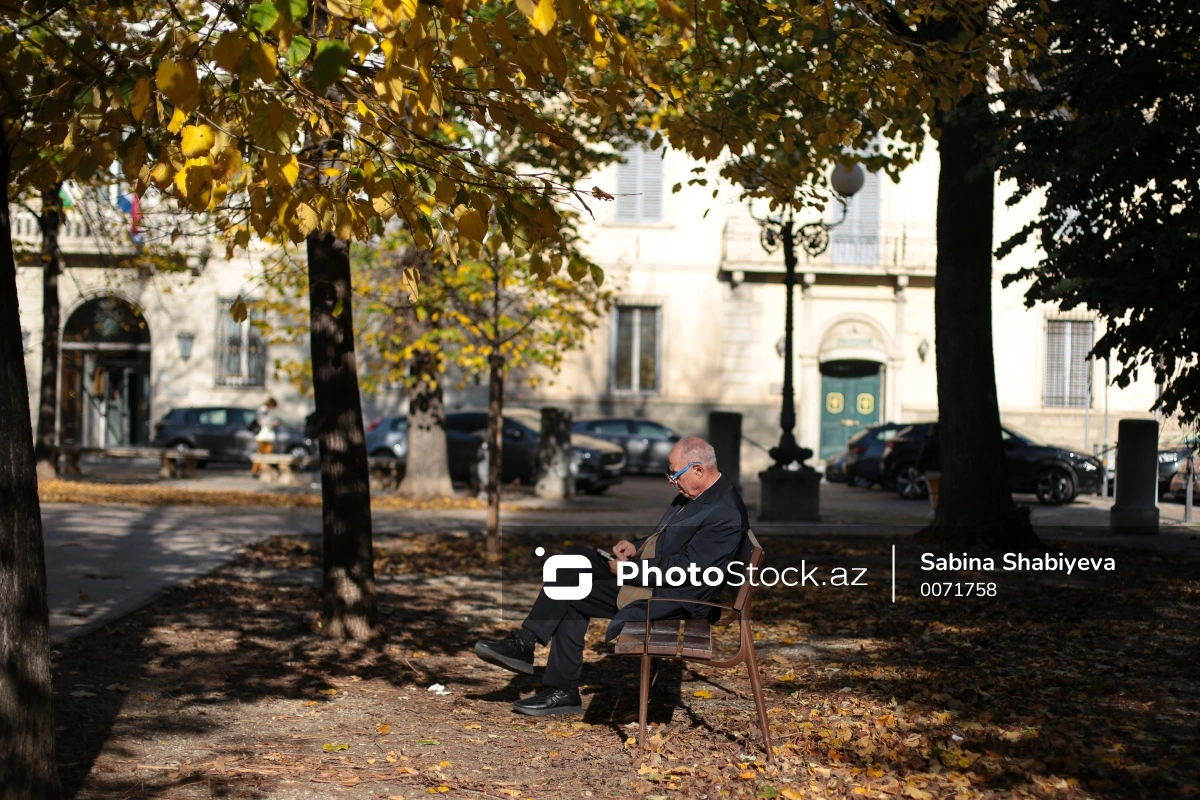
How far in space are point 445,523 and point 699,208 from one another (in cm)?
2139

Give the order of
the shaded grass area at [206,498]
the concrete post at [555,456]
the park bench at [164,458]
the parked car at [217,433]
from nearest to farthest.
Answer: the shaded grass area at [206,498], the concrete post at [555,456], the park bench at [164,458], the parked car at [217,433]

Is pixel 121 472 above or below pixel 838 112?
below

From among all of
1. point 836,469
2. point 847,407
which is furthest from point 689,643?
point 847,407

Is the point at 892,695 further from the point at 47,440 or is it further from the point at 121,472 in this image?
the point at 121,472

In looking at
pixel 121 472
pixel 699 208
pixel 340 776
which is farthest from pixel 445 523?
pixel 699 208

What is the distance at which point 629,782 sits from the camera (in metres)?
5.46

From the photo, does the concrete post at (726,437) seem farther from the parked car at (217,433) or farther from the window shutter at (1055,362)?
the window shutter at (1055,362)

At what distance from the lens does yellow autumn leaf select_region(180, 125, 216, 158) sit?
464cm

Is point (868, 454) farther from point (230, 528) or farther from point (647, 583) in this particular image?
point (647, 583)

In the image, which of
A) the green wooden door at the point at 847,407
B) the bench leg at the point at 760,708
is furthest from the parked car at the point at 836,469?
the bench leg at the point at 760,708

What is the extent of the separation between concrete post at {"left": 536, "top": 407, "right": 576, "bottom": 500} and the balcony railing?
14.3 meters

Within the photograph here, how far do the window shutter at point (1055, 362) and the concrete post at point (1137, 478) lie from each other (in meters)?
21.5

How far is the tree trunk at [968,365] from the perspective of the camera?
13.0m

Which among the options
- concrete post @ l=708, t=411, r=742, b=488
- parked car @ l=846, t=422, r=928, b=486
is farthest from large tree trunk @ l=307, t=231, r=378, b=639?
parked car @ l=846, t=422, r=928, b=486
